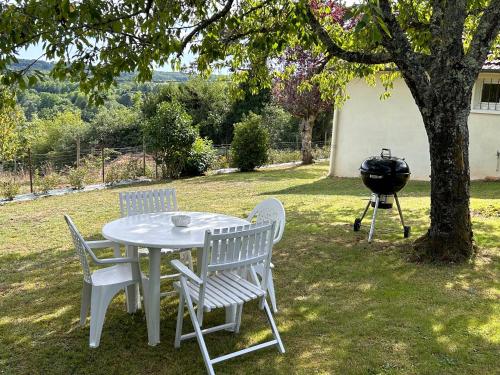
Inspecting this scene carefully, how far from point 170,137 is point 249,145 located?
11.9 ft

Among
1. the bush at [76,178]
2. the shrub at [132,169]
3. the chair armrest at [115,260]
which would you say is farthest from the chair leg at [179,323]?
the shrub at [132,169]

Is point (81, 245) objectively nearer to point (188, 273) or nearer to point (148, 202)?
point (188, 273)

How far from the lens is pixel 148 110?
31.6m

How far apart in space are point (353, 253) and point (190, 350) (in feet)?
10.1

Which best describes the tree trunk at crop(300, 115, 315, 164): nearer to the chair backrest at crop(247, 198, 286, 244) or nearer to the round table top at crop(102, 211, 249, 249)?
the chair backrest at crop(247, 198, 286, 244)

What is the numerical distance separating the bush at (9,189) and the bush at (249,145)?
857 centimetres

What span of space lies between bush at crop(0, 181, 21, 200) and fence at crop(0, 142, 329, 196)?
25cm

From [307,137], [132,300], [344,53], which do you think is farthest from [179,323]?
[307,137]

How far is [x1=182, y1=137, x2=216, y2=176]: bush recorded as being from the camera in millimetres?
16688

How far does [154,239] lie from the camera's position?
3.70 meters

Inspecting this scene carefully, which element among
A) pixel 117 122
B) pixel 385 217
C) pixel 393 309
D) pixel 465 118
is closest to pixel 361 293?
pixel 393 309

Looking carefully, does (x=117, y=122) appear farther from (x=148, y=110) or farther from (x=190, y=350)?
(x=190, y=350)

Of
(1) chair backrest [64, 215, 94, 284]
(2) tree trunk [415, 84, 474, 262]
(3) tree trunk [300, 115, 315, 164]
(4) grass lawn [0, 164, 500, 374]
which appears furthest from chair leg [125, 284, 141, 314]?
(3) tree trunk [300, 115, 315, 164]

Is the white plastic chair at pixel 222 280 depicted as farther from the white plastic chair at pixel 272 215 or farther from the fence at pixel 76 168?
the fence at pixel 76 168
